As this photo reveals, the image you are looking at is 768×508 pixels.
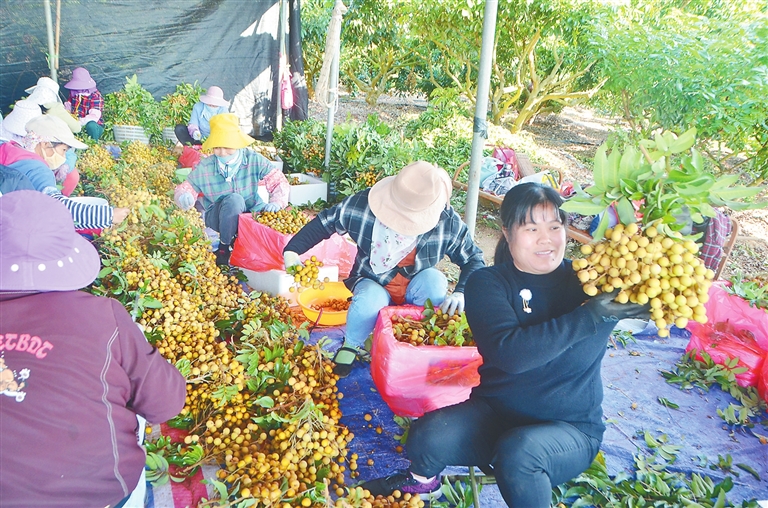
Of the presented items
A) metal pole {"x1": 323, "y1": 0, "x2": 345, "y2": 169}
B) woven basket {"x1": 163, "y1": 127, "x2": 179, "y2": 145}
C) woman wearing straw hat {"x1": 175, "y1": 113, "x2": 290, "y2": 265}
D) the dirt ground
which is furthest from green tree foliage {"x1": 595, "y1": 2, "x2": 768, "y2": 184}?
woven basket {"x1": 163, "y1": 127, "x2": 179, "y2": 145}

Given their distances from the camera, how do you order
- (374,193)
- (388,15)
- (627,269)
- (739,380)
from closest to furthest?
(627,269) → (374,193) → (739,380) → (388,15)

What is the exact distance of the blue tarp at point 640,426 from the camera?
1.95 metres

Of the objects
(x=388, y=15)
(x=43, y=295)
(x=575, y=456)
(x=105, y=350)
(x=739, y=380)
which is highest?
(x=388, y=15)

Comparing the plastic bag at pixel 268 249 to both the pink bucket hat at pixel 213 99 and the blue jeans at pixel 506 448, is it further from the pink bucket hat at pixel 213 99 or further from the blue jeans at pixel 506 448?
the pink bucket hat at pixel 213 99

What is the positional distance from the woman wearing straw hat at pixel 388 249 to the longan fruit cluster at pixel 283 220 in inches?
32.3

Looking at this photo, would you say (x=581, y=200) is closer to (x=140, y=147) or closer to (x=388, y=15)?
(x=140, y=147)

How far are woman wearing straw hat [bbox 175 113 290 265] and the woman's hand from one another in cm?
250

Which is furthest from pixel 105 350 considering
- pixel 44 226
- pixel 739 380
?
pixel 739 380

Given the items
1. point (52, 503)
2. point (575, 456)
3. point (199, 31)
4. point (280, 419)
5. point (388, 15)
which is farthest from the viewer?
point (388, 15)

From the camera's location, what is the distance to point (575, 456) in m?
1.52

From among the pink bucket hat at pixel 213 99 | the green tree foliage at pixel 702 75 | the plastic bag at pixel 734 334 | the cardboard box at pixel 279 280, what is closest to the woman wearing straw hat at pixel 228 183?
the cardboard box at pixel 279 280

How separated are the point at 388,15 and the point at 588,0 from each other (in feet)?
14.4

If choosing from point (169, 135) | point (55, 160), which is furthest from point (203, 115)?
point (55, 160)

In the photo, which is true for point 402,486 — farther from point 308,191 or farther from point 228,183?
point 308,191
